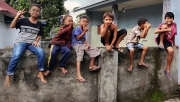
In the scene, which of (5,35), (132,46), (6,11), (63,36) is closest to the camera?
(63,36)

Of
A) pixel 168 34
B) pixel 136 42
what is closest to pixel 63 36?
pixel 136 42

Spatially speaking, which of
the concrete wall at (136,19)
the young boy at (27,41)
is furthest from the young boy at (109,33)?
the concrete wall at (136,19)

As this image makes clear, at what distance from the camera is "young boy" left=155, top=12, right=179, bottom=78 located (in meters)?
4.31

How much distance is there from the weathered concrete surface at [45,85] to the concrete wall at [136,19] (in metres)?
5.29

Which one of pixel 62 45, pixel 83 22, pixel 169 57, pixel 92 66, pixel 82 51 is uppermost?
pixel 83 22

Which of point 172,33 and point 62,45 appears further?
point 172,33

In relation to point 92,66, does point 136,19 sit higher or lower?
higher

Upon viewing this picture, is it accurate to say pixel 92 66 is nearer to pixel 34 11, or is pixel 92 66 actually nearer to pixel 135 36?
pixel 135 36

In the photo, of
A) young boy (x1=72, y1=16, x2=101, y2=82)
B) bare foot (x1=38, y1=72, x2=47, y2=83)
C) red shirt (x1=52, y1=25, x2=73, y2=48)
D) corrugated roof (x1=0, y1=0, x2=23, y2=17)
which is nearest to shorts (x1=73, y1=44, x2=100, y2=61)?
young boy (x1=72, y1=16, x2=101, y2=82)

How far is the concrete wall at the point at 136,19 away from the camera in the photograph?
8507 millimetres

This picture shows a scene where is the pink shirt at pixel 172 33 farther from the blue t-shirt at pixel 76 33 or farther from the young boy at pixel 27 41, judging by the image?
the young boy at pixel 27 41

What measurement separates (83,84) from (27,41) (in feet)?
4.10

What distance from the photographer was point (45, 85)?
385 cm

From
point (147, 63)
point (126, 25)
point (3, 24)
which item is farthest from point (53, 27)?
point (147, 63)
